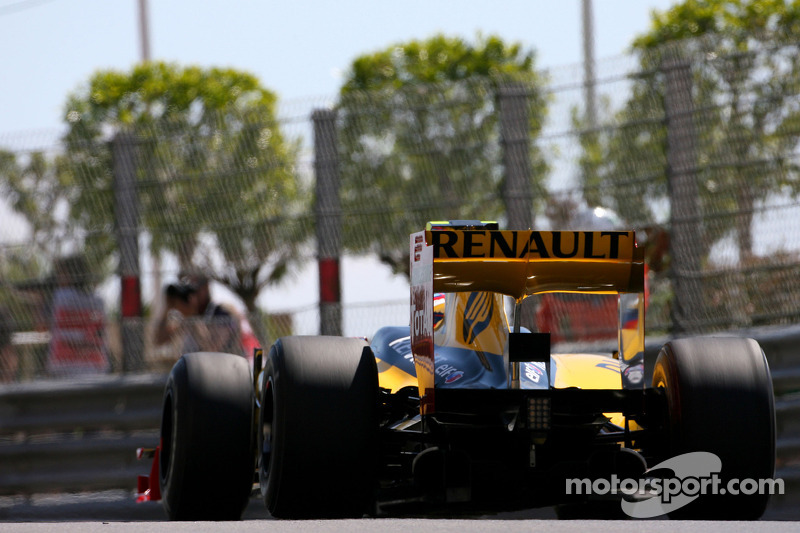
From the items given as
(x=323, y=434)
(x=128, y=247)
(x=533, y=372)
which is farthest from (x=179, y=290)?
(x=323, y=434)

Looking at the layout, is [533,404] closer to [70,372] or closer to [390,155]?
[390,155]

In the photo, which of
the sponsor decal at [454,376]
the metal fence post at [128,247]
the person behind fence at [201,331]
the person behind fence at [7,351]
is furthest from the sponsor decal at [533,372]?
the person behind fence at [7,351]

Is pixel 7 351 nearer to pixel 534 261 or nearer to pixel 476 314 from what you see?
pixel 476 314

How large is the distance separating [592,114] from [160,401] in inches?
118

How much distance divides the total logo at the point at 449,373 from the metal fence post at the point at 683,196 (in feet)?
8.86

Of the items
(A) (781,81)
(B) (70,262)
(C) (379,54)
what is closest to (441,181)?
(A) (781,81)

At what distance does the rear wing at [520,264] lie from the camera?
172 inches

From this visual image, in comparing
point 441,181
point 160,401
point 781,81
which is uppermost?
point 781,81

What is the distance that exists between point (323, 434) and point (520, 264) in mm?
856

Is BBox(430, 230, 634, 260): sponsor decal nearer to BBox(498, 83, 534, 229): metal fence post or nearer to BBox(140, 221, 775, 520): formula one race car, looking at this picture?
BBox(140, 221, 775, 520): formula one race car

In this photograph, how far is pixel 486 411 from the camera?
4.23m

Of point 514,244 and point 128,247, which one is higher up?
point 514,244

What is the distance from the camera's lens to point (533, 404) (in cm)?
426

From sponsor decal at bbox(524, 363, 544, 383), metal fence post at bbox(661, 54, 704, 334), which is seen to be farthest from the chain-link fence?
sponsor decal at bbox(524, 363, 544, 383)
